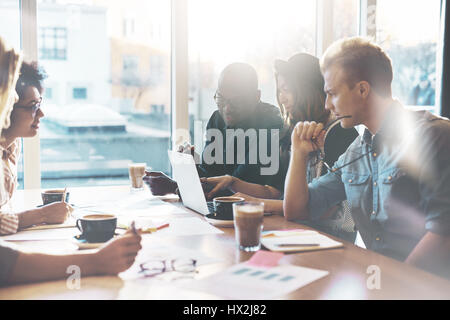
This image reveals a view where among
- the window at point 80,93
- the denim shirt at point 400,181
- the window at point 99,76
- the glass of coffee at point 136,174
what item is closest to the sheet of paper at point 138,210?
the glass of coffee at point 136,174

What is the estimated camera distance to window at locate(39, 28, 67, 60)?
2.78 m

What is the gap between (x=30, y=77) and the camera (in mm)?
2002

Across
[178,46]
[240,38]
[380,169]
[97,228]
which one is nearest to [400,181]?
[380,169]

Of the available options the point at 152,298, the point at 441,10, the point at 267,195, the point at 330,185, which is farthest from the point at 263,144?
the point at 441,10

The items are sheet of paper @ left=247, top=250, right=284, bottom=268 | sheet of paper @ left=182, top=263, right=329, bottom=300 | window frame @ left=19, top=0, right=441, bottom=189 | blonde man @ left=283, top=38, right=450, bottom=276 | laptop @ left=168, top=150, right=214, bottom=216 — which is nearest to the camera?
sheet of paper @ left=182, top=263, right=329, bottom=300

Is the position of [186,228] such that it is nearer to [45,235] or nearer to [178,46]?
[45,235]

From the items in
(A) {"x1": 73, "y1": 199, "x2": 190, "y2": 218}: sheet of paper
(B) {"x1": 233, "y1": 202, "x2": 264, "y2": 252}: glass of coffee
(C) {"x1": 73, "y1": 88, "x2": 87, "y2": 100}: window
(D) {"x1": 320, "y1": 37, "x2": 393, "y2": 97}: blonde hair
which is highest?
(D) {"x1": 320, "y1": 37, "x2": 393, "y2": 97}: blonde hair

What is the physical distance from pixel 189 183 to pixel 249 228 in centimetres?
57

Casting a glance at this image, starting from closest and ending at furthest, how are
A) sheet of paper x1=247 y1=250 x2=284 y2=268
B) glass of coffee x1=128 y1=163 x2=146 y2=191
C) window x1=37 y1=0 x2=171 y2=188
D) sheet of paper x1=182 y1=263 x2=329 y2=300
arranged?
sheet of paper x1=182 y1=263 x2=329 y2=300 → sheet of paper x1=247 y1=250 x2=284 y2=268 → glass of coffee x1=128 y1=163 x2=146 y2=191 → window x1=37 y1=0 x2=171 y2=188

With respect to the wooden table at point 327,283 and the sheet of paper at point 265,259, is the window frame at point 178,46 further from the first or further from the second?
the sheet of paper at point 265,259

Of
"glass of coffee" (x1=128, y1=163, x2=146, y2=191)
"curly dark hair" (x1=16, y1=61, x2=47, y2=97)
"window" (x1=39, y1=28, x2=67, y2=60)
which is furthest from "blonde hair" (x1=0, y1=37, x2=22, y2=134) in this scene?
"window" (x1=39, y1=28, x2=67, y2=60)

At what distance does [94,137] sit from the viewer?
369 centimetres

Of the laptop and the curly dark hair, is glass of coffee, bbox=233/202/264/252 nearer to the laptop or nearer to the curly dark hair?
the laptop

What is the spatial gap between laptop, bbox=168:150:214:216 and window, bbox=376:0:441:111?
217 centimetres
